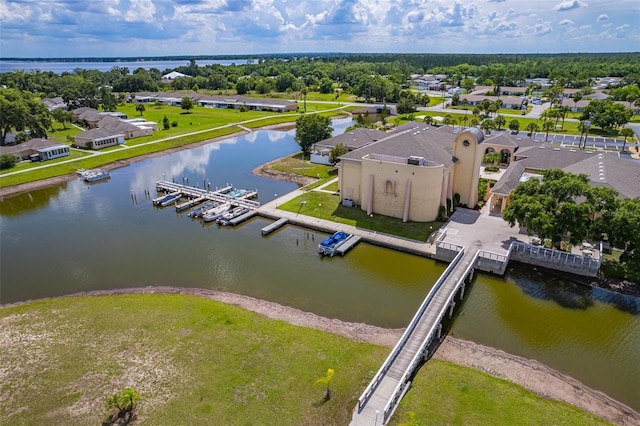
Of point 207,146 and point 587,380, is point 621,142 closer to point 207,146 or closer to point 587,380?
point 587,380

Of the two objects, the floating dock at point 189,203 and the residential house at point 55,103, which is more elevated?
the residential house at point 55,103

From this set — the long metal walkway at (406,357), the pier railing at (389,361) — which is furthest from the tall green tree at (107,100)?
the pier railing at (389,361)

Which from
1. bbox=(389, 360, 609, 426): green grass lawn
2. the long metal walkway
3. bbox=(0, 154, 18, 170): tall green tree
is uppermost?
bbox=(0, 154, 18, 170): tall green tree

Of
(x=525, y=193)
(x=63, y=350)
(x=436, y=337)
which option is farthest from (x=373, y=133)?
(x=63, y=350)

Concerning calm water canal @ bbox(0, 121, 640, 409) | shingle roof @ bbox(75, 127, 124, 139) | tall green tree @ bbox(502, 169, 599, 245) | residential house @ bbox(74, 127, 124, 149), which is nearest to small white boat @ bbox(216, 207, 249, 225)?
calm water canal @ bbox(0, 121, 640, 409)

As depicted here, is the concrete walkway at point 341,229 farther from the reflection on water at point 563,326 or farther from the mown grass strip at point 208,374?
the mown grass strip at point 208,374

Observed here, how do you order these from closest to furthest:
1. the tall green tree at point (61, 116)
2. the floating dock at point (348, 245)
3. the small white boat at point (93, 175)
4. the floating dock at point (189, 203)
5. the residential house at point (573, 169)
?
the floating dock at point (348, 245), the residential house at point (573, 169), the floating dock at point (189, 203), the small white boat at point (93, 175), the tall green tree at point (61, 116)

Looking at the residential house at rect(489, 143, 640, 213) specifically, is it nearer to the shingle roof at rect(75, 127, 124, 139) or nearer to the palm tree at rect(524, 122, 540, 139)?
the palm tree at rect(524, 122, 540, 139)
